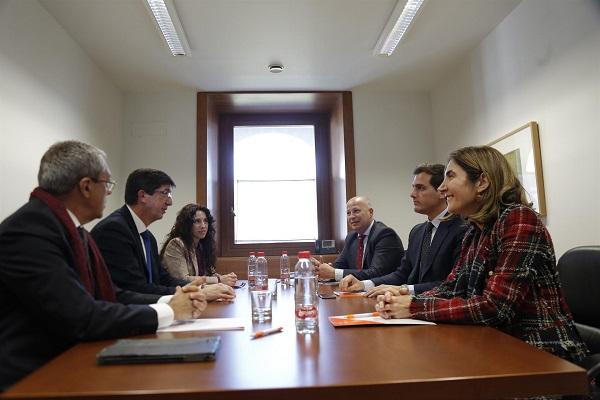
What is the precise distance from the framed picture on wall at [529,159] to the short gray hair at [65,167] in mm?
2612

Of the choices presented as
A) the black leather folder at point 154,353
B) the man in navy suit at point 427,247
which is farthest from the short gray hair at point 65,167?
the man in navy suit at point 427,247

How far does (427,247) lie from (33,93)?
2.71m

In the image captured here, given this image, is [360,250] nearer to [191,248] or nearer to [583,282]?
[191,248]

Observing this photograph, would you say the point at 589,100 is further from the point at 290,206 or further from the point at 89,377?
the point at 290,206

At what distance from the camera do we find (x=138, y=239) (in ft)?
7.08

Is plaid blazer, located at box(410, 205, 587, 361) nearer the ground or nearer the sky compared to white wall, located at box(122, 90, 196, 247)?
nearer the ground

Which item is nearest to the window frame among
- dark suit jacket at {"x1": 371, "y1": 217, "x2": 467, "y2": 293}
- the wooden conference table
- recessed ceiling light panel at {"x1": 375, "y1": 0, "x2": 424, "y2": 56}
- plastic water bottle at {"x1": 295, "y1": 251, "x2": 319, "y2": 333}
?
recessed ceiling light panel at {"x1": 375, "y1": 0, "x2": 424, "y2": 56}

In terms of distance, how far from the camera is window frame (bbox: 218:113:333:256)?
15.7 feet

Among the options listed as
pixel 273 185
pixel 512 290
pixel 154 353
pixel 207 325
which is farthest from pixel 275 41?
pixel 154 353

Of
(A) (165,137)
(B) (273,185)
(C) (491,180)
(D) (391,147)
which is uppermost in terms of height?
(A) (165,137)

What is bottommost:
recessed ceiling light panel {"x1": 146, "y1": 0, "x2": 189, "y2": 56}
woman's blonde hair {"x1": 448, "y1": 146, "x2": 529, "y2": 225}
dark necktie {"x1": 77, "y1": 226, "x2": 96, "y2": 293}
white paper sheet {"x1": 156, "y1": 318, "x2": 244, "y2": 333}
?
white paper sheet {"x1": 156, "y1": 318, "x2": 244, "y2": 333}

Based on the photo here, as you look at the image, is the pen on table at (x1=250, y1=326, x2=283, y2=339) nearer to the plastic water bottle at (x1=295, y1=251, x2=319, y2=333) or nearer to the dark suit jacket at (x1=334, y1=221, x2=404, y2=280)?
the plastic water bottle at (x1=295, y1=251, x2=319, y2=333)

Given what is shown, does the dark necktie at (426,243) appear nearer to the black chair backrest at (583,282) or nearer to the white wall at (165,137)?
the black chair backrest at (583,282)

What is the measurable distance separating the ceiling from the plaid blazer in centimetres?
214
